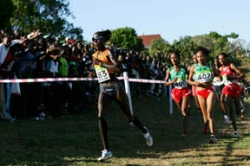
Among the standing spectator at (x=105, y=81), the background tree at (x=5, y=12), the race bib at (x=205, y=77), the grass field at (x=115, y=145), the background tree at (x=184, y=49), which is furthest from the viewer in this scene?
the background tree at (x=184, y=49)

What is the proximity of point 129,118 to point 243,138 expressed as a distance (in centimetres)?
388

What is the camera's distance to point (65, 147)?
9328mm

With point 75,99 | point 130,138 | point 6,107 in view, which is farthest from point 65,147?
point 75,99

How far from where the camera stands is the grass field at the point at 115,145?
8070 millimetres

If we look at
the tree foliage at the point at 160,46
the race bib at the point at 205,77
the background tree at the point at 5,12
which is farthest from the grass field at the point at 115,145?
the tree foliage at the point at 160,46

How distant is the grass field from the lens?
8070 mm

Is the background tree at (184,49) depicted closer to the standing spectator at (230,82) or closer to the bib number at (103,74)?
the standing spectator at (230,82)

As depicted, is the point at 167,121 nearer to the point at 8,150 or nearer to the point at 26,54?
the point at 26,54

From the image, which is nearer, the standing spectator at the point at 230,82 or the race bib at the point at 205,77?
the race bib at the point at 205,77

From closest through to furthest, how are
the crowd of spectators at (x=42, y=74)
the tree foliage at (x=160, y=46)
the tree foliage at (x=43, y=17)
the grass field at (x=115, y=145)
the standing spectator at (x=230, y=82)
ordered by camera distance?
the grass field at (x=115, y=145), the standing spectator at (x=230, y=82), the crowd of spectators at (x=42, y=74), the tree foliage at (x=43, y=17), the tree foliage at (x=160, y=46)

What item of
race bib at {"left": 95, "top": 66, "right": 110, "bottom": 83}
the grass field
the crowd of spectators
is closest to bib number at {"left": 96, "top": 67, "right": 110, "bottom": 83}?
race bib at {"left": 95, "top": 66, "right": 110, "bottom": 83}

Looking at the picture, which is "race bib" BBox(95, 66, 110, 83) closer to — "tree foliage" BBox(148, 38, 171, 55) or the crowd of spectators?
the crowd of spectators

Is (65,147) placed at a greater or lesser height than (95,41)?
lesser

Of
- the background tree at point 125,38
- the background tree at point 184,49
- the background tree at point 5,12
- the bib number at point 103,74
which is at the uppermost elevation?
the background tree at point 125,38
